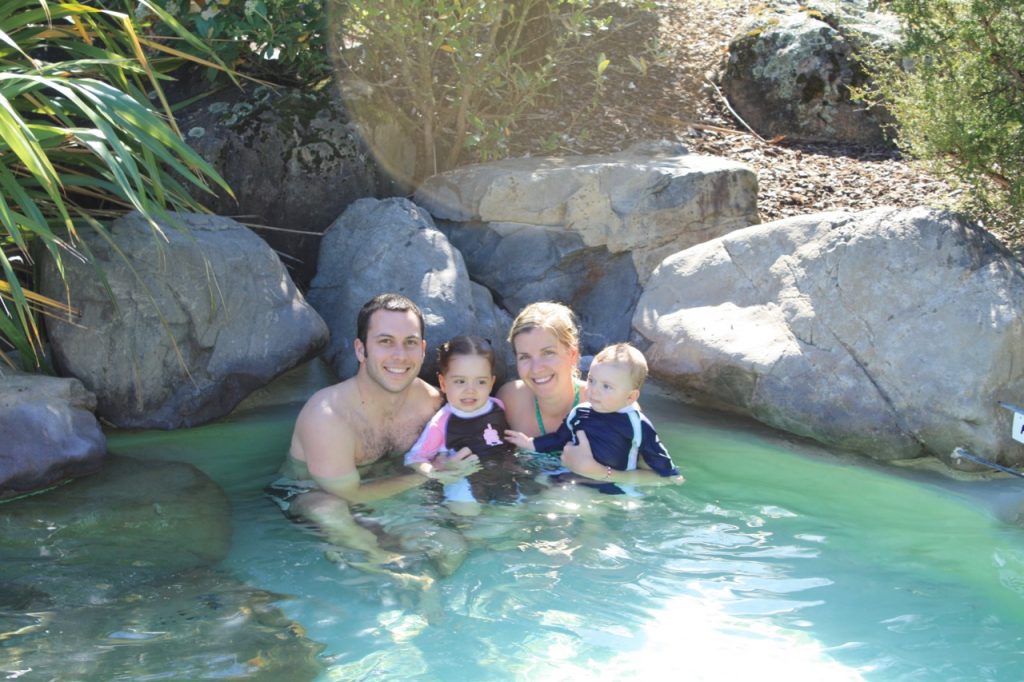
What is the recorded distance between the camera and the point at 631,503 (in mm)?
4902

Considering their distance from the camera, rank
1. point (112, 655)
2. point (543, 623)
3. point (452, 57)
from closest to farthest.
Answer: point (112, 655) → point (543, 623) → point (452, 57)

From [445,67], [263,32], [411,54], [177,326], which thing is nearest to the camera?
[177,326]

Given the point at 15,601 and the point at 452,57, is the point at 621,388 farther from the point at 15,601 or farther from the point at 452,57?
the point at 452,57

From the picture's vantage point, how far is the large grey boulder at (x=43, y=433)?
4.80 m

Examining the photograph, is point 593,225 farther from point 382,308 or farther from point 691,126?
point 691,126

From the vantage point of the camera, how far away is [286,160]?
22.6ft

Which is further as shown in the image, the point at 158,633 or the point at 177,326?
the point at 177,326

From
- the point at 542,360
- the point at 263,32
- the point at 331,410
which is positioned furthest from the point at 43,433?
the point at 263,32

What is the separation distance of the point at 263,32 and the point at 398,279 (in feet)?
5.94

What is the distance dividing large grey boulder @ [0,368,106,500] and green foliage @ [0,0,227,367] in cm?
25

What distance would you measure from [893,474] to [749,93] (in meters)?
4.61

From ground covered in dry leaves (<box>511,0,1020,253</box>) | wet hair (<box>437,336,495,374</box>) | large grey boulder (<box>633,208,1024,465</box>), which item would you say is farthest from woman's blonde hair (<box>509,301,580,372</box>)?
ground covered in dry leaves (<box>511,0,1020,253</box>)

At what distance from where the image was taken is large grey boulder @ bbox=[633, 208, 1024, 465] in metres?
5.26

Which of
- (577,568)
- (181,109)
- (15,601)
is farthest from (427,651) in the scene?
(181,109)
